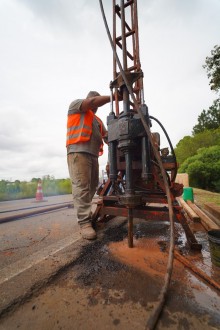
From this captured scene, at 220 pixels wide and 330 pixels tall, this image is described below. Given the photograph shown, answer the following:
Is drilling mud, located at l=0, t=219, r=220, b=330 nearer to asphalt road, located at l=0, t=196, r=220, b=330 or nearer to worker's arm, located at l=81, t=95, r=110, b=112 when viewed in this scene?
asphalt road, located at l=0, t=196, r=220, b=330

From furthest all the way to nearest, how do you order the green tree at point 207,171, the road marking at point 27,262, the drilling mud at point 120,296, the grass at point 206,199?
the green tree at point 207,171 < the grass at point 206,199 < the road marking at point 27,262 < the drilling mud at point 120,296

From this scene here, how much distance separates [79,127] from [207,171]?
597 inches

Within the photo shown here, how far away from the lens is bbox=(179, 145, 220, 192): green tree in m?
14.9

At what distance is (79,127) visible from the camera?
2.56 metres

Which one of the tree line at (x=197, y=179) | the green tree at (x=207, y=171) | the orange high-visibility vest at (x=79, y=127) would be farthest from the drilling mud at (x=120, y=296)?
the green tree at (x=207, y=171)

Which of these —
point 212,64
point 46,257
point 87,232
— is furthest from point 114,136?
point 212,64

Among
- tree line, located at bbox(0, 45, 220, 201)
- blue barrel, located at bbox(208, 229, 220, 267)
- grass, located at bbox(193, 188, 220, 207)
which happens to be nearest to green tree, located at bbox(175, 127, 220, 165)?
tree line, located at bbox(0, 45, 220, 201)

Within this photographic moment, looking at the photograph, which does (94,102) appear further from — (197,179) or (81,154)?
(197,179)

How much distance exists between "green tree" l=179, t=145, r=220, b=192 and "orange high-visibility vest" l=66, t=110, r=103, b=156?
14.4 m

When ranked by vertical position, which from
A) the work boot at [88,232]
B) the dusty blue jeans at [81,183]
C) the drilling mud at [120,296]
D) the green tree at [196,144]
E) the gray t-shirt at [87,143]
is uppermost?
the green tree at [196,144]

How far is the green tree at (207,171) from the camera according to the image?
48.7ft

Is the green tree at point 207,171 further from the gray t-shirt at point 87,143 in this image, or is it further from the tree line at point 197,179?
the gray t-shirt at point 87,143

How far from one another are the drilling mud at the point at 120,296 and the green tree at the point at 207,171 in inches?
577

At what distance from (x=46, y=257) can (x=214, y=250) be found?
153 cm
